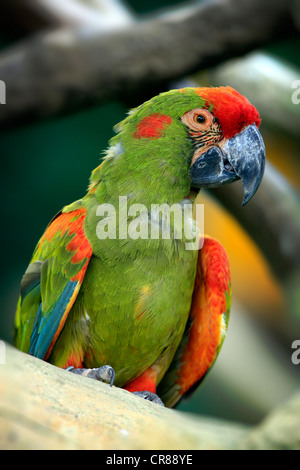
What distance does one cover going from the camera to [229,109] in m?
1.33

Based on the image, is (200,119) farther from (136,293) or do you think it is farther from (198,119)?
(136,293)

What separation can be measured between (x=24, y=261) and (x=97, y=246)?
79.1 inches

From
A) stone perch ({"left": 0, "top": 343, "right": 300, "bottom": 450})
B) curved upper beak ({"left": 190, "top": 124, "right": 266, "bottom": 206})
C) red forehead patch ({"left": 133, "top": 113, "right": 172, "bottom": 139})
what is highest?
→ red forehead patch ({"left": 133, "top": 113, "right": 172, "bottom": 139})

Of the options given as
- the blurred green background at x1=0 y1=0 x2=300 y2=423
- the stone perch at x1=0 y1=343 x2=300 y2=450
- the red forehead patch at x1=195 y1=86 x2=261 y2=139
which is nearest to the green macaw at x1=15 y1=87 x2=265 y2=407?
the red forehead patch at x1=195 y1=86 x2=261 y2=139

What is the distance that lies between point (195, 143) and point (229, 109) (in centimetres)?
12

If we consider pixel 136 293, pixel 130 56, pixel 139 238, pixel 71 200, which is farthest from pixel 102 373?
pixel 71 200

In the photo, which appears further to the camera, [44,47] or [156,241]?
[44,47]

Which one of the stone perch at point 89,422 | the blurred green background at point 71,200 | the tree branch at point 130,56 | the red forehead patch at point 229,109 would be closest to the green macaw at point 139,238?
the red forehead patch at point 229,109

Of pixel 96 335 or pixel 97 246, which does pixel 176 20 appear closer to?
pixel 97 246

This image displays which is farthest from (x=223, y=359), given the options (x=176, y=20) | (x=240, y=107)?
(x=240, y=107)

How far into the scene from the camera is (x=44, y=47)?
2537 mm

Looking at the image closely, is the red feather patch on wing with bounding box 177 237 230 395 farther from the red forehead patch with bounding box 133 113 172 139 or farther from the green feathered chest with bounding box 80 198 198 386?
the red forehead patch with bounding box 133 113 172 139

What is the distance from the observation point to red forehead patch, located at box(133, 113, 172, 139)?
1.37 metres

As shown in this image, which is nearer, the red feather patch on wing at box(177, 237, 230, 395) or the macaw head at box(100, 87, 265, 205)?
the macaw head at box(100, 87, 265, 205)
